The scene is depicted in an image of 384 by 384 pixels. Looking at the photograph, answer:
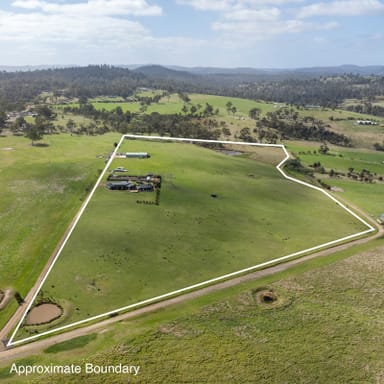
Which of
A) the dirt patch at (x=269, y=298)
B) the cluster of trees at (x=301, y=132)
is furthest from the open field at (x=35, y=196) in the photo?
the cluster of trees at (x=301, y=132)

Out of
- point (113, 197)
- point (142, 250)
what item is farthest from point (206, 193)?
point (142, 250)

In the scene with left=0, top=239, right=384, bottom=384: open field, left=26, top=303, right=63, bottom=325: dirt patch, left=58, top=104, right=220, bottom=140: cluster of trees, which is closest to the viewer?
left=0, top=239, right=384, bottom=384: open field

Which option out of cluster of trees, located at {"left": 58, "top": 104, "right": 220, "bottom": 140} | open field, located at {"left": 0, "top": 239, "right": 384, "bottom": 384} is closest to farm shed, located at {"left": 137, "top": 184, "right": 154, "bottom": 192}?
open field, located at {"left": 0, "top": 239, "right": 384, "bottom": 384}

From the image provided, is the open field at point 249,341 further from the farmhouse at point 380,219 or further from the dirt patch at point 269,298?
the farmhouse at point 380,219

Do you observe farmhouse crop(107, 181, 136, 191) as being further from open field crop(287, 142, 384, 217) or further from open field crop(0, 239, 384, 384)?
open field crop(287, 142, 384, 217)

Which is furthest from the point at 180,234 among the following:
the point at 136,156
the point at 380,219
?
the point at 136,156

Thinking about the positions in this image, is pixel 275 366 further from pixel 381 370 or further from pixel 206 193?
pixel 206 193
